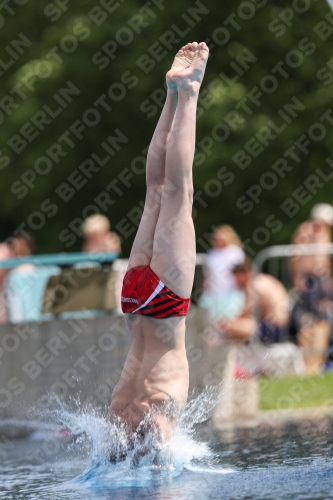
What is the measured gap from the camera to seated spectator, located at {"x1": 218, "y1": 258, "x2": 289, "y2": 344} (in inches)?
386

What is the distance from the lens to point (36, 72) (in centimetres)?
1412

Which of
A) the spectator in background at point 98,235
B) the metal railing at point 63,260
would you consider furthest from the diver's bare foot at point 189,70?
the spectator in background at point 98,235

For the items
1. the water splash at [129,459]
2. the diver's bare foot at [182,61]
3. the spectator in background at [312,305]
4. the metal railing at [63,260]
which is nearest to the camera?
the water splash at [129,459]

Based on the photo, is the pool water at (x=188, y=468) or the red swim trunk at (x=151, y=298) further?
the red swim trunk at (x=151, y=298)

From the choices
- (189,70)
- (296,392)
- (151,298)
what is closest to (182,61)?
(189,70)

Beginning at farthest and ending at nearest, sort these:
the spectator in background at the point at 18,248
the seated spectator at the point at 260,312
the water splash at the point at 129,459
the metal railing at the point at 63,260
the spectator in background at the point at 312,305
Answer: the spectator in background at the point at 18,248
the seated spectator at the point at 260,312
the spectator in background at the point at 312,305
the metal railing at the point at 63,260
the water splash at the point at 129,459

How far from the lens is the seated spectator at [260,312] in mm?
9812

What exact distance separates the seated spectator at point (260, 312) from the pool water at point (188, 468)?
300 cm

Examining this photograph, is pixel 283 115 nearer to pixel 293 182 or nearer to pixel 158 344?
pixel 293 182

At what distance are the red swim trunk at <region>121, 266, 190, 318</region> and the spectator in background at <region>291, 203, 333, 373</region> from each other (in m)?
4.62

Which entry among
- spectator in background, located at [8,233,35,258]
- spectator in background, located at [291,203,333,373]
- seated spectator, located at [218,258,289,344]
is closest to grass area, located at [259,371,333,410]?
spectator in background, located at [291,203,333,373]

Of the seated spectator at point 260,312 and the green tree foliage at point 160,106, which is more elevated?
the green tree foliage at point 160,106

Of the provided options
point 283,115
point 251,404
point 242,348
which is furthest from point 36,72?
point 251,404

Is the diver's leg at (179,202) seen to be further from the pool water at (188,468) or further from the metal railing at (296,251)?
the metal railing at (296,251)
